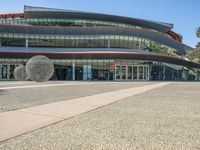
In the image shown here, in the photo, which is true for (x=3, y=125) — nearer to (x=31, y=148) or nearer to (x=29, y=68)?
(x=31, y=148)

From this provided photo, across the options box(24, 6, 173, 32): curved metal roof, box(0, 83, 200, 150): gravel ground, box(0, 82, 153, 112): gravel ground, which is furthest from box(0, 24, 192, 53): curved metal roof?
box(0, 83, 200, 150): gravel ground

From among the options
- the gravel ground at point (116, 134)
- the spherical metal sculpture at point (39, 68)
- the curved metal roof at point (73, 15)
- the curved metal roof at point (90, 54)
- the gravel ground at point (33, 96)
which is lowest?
the gravel ground at point (33, 96)

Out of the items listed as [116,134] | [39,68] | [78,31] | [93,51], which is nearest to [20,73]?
[39,68]

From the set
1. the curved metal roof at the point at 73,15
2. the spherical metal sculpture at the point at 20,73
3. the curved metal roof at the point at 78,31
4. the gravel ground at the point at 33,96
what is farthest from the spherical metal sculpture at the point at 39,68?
the curved metal roof at the point at 73,15

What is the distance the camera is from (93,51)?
46.1 m

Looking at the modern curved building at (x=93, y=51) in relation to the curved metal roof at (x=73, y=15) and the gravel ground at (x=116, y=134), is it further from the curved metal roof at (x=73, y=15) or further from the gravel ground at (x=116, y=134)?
the gravel ground at (x=116, y=134)

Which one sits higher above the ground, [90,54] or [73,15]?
[73,15]

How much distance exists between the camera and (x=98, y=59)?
45.5m

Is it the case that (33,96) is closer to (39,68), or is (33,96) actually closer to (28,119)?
(28,119)

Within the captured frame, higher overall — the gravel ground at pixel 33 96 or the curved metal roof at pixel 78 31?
the curved metal roof at pixel 78 31

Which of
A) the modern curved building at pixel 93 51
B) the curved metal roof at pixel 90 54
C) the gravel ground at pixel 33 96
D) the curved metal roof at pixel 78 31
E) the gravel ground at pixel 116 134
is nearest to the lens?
the gravel ground at pixel 116 134

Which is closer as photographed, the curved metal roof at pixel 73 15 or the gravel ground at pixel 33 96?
the gravel ground at pixel 33 96

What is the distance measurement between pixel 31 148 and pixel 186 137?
3.48 meters

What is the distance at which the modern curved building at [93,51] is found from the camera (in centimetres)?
4534
